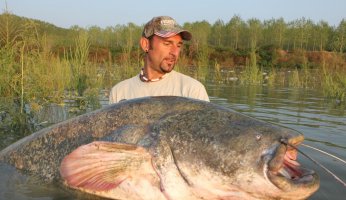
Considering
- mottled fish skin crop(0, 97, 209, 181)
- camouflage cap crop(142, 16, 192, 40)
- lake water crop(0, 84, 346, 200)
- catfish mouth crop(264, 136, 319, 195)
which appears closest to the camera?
catfish mouth crop(264, 136, 319, 195)

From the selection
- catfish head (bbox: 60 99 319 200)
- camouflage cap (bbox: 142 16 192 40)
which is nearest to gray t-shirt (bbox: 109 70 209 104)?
camouflage cap (bbox: 142 16 192 40)

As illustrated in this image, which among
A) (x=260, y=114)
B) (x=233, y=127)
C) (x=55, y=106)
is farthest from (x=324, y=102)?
(x=233, y=127)

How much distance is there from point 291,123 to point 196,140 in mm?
4727

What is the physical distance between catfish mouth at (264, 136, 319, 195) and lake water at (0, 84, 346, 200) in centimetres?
109

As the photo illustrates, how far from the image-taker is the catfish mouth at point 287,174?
2193mm

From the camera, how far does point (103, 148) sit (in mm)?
2336

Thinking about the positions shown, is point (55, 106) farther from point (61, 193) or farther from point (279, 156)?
point (279, 156)

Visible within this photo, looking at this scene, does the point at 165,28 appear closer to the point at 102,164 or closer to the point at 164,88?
the point at 164,88

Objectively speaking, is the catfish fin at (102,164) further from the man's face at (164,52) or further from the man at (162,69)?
the man's face at (164,52)

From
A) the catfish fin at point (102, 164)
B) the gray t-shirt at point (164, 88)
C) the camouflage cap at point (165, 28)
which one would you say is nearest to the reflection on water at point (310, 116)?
the gray t-shirt at point (164, 88)

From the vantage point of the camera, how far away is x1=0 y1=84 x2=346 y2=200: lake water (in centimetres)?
304

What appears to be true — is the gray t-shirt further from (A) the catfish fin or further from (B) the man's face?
(A) the catfish fin

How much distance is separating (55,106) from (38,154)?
437cm

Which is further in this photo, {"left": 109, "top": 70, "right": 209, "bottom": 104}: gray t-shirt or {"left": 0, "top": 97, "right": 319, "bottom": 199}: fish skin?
{"left": 109, "top": 70, "right": 209, "bottom": 104}: gray t-shirt
